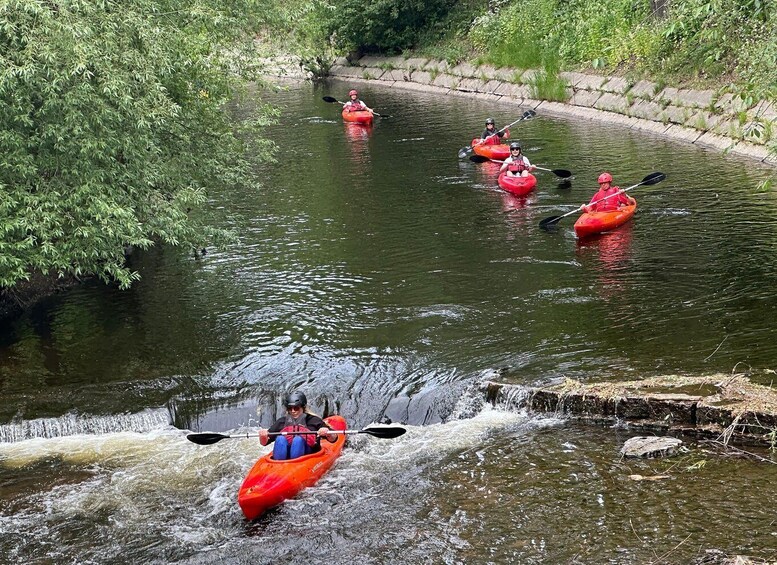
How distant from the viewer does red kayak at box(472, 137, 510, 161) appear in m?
25.6

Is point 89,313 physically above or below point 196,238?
below

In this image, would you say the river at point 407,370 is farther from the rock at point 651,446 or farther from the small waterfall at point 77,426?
the rock at point 651,446

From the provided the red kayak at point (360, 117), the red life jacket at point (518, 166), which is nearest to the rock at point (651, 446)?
the red life jacket at point (518, 166)

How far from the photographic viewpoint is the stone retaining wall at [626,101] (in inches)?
932

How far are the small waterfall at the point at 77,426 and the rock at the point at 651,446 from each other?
19.9 feet

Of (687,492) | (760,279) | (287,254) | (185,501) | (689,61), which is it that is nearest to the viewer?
(687,492)

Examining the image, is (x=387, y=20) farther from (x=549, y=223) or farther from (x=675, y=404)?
(x=675, y=404)

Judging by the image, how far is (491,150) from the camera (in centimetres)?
2564

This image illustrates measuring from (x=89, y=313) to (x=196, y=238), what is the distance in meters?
2.66

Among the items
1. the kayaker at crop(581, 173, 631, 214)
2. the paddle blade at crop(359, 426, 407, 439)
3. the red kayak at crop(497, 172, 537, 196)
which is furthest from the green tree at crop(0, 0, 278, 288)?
the red kayak at crop(497, 172, 537, 196)

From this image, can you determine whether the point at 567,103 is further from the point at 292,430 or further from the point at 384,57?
the point at 292,430

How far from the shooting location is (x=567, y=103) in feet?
109

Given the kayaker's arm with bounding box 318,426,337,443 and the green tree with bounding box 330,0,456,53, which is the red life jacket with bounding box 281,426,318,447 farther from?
the green tree with bounding box 330,0,456,53

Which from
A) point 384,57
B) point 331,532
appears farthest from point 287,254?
point 384,57
